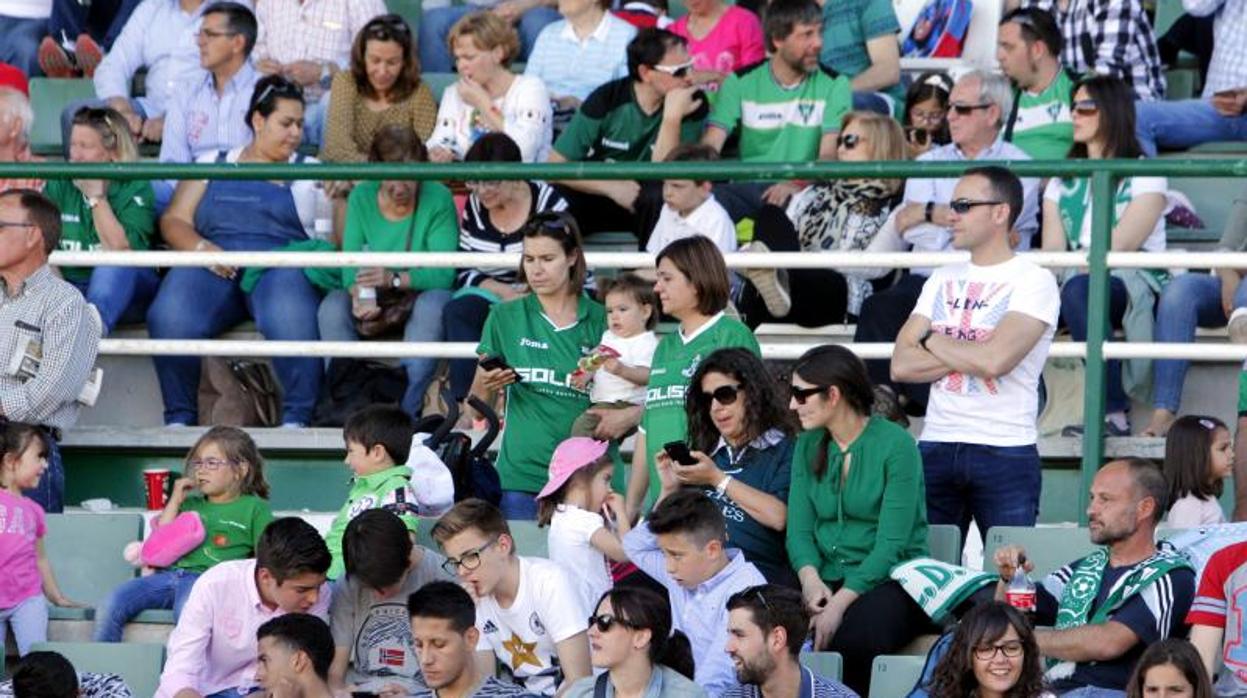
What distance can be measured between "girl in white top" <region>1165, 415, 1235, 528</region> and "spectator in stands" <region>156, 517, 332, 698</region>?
262cm

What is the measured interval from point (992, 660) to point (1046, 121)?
3.75 m

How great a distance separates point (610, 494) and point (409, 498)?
25.9 inches

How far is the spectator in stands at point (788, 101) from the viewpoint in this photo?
10.4 metres

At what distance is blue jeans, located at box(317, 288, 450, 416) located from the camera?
9.83 metres

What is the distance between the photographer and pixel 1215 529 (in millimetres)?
7855

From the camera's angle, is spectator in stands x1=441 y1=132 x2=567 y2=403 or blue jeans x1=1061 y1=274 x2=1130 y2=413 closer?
blue jeans x1=1061 y1=274 x2=1130 y2=413

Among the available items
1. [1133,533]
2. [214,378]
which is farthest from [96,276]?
[1133,533]

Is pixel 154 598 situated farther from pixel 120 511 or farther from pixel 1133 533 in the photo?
pixel 1133 533

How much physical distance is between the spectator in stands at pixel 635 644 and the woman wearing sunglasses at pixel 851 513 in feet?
1.99

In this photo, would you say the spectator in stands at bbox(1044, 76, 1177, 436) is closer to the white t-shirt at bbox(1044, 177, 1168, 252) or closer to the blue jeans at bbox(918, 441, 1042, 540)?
Result: the white t-shirt at bbox(1044, 177, 1168, 252)

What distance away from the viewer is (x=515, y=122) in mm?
10562

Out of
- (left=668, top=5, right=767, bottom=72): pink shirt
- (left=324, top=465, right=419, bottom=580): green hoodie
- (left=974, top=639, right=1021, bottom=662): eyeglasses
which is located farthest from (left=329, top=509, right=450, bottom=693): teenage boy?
(left=668, top=5, right=767, bottom=72): pink shirt

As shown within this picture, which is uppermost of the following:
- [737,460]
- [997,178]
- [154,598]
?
[997,178]

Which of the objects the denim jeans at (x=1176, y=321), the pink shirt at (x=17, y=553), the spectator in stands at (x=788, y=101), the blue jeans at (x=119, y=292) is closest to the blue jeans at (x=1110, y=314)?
the denim jeans at (x=1176, y=321)
